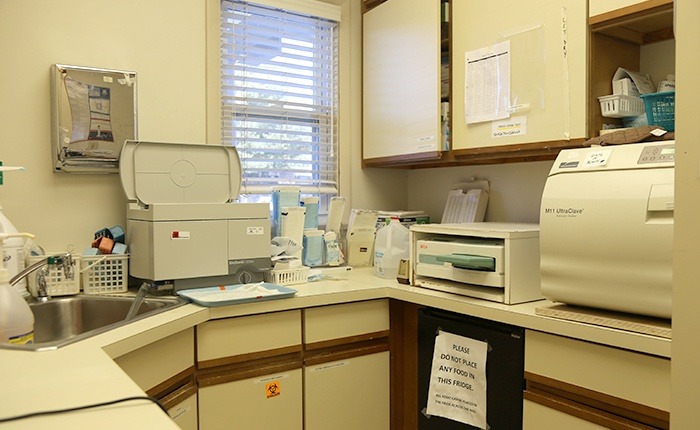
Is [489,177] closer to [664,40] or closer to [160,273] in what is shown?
[664,40]

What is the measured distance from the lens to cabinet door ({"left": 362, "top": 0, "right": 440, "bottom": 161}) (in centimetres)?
225

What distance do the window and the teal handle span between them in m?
1.05

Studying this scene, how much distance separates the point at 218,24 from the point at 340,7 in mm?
685

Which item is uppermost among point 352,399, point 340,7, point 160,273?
point 340,7

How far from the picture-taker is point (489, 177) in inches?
95.2

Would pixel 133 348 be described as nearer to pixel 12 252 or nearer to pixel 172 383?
pixel 172 383

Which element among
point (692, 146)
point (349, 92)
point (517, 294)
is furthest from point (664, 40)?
point (349, 92)

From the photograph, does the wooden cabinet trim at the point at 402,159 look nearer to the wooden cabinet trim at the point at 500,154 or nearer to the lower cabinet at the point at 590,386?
the wooden cabinet trim at the point at 500,154

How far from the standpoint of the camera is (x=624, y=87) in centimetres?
171

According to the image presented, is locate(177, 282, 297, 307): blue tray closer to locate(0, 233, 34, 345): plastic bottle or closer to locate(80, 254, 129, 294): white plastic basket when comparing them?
locate(80, 254, 129, 294): white plastic basket

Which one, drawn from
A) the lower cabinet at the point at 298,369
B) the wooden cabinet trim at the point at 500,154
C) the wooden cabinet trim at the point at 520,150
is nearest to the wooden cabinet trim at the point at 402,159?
the wooden cabinet trim at the point at 500,154

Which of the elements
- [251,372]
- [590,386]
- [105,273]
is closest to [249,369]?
[251,372]

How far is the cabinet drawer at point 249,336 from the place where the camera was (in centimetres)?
166

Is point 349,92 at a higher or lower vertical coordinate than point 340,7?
lower
